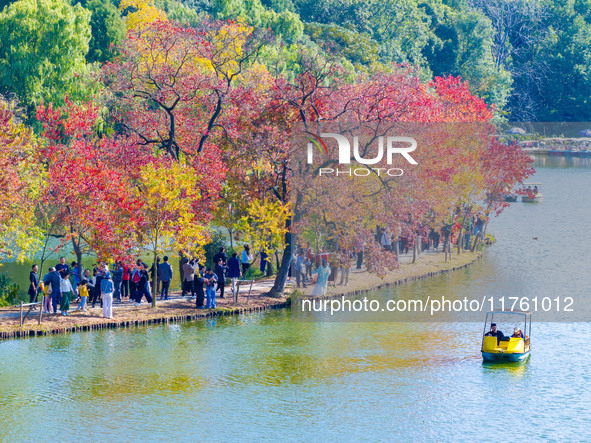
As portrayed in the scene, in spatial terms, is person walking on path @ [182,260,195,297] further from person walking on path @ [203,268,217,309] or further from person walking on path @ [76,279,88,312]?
person walking on path @ [76,279,88,312]

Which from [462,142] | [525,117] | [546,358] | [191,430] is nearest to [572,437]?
[546,358]

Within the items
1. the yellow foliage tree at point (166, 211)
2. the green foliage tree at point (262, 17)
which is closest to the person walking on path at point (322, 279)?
the yellow foliage tree at point (166, 211)

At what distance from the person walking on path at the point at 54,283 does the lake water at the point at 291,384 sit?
218 cm

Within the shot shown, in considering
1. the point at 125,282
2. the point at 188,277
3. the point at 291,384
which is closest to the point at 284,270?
the point at 188,277

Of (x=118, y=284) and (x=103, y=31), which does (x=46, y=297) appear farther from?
(x=103, y=31)

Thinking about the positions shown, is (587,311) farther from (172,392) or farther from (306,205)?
(172,392)

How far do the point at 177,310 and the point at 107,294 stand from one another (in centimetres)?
369

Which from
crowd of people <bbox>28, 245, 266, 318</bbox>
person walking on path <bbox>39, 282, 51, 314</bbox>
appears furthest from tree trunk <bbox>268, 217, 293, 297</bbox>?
person walking on path <bbox>39, 282, 51, 314</bbox>

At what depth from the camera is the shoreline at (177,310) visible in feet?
110

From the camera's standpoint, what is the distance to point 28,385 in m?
28.0

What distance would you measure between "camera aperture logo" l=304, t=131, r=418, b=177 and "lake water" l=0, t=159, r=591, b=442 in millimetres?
7399

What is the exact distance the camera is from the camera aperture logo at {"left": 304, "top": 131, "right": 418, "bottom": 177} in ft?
134

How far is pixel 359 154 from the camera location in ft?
139

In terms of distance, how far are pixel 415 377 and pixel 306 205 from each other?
13.4 meters
